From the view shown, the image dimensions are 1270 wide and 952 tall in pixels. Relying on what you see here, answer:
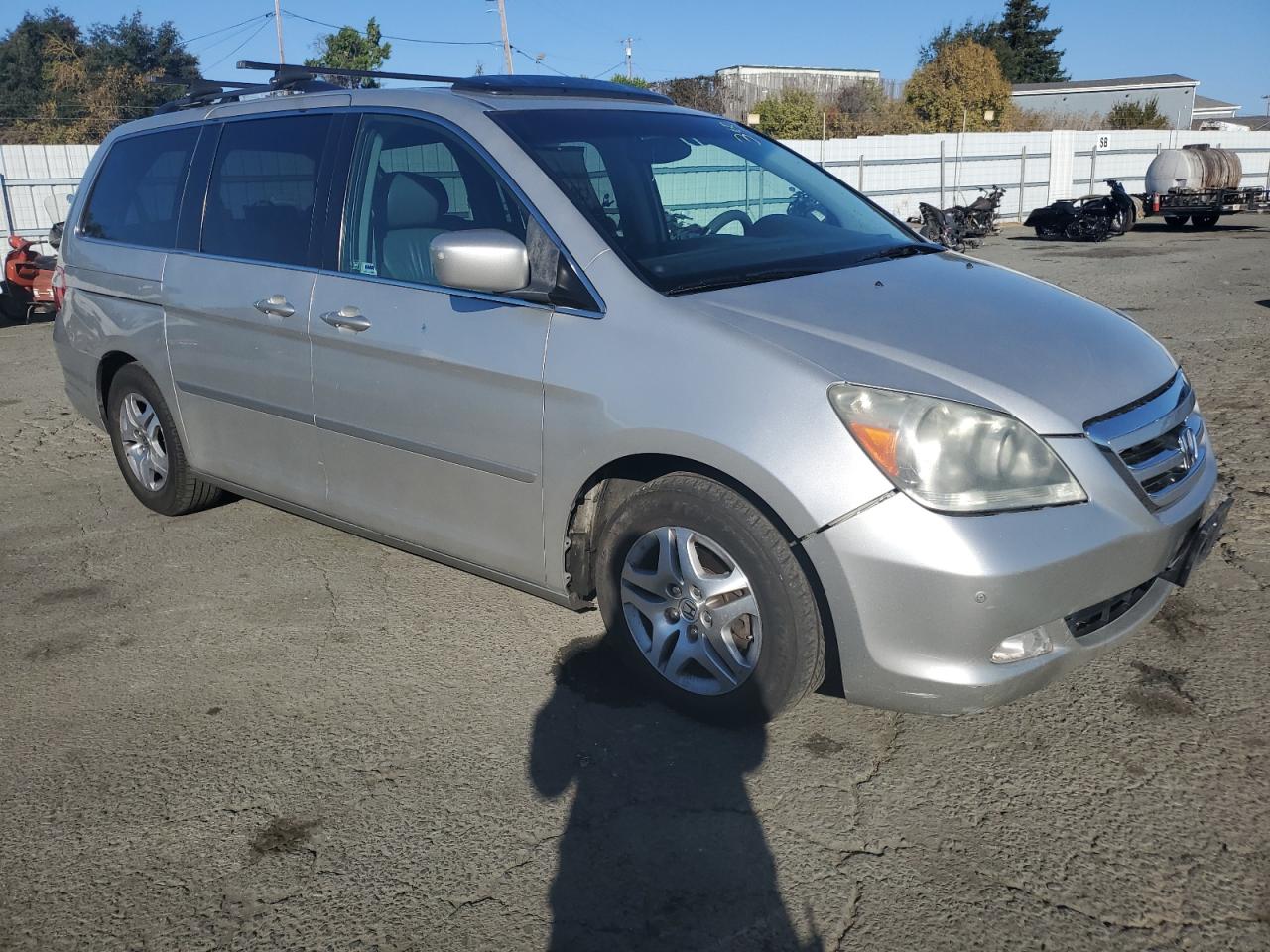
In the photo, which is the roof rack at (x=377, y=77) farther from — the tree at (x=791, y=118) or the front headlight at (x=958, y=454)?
the tree at (x=791, y=118)

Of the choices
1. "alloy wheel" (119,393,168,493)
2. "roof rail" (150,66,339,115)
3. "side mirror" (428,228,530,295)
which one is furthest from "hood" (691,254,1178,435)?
"alloy wheel" (119,393,168,493)

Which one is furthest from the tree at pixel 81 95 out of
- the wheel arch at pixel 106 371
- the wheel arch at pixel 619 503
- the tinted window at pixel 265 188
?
the wheel arch at pixel 619 503

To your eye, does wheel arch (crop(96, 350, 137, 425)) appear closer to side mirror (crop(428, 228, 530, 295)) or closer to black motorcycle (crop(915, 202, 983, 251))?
side mirror (crop(428, 228, 530, 295))

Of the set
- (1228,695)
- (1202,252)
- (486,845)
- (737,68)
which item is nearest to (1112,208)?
(1202,252)

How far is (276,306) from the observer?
4.11m

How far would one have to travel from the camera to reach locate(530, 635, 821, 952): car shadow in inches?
95.3

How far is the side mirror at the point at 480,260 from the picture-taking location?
127 inches

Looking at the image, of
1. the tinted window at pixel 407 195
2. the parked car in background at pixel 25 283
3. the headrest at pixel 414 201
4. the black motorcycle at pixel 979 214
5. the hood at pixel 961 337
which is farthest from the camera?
the black motorcycle at pixel 979 214

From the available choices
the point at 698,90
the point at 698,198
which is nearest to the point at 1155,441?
the point at 698,198

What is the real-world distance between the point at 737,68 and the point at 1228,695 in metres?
61.8

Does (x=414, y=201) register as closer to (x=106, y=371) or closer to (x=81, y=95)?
(x=106, y=371)

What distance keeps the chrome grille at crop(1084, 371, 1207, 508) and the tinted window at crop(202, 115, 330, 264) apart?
2.90 meters

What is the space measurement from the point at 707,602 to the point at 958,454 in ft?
2.72

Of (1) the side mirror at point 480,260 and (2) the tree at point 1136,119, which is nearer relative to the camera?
(1) the side mirror at point 480,260
